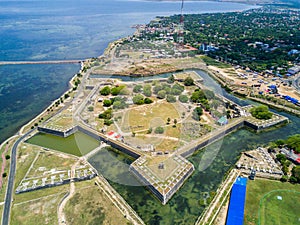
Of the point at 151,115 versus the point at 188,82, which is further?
the point at 188,82

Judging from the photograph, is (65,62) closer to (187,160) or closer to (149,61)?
(149,61)

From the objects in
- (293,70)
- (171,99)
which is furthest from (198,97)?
(293,70)

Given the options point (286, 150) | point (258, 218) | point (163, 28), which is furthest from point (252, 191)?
point (163, 28)

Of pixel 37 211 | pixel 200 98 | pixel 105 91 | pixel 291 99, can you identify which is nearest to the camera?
pixel 37 211

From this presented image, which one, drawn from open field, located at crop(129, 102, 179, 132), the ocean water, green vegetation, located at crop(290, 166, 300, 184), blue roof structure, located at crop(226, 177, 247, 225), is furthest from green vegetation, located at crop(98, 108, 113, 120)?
green vegetation, located at crop(290, 166, 300, 184)

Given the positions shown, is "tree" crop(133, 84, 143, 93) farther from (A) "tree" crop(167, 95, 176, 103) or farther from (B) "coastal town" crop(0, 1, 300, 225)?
(A) "tree" crop(167, 95, 176, 103)

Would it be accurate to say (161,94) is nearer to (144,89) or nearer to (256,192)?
(144,89)

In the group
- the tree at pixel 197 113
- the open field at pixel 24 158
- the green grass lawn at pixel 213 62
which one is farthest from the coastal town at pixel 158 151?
the green grass lawn at pixel 213 62
